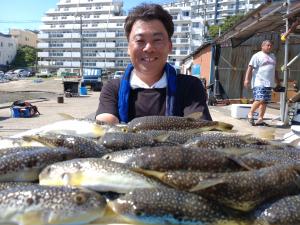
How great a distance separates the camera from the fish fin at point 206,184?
188cm

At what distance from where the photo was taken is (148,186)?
6.50 ft

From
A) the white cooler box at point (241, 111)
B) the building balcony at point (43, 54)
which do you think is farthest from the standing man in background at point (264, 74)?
the building balcony at point (43, 54)

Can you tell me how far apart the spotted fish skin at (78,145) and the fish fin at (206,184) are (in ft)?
2.32

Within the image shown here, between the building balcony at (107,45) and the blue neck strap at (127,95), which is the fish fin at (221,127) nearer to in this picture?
the blue neck strap at (127,95)

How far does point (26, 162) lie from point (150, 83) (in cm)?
223

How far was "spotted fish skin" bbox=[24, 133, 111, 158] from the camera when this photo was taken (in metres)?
2.37

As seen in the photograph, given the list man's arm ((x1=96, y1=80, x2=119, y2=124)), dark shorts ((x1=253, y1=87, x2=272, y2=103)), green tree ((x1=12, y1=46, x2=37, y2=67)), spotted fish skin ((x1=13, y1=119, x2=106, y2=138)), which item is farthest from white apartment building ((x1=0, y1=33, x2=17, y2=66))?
spotted fish skin ((x1=13, y1=119, x2=106, y2=138))

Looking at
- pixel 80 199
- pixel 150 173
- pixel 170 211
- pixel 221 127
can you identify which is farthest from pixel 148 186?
pixel 221 127

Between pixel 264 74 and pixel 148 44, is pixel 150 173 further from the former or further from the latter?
pixel 264 74

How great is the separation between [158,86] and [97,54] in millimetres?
129697

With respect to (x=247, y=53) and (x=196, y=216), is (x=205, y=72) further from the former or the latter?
(x=196, y=216)

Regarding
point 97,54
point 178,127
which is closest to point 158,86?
point 178,127

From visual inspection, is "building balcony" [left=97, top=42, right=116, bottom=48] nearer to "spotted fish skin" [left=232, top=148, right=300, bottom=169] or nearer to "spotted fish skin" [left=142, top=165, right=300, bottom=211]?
"spotted fish skin" [left=232, top=148, right=300, bottom=169]

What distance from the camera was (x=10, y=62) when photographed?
464ft
